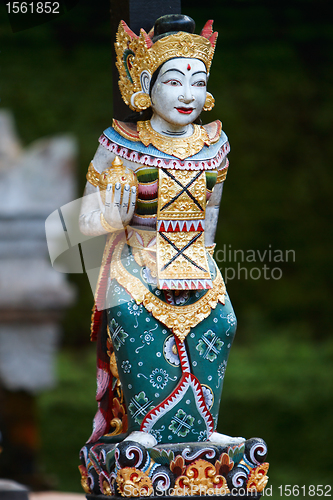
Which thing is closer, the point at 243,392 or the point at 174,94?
the point at 174,94

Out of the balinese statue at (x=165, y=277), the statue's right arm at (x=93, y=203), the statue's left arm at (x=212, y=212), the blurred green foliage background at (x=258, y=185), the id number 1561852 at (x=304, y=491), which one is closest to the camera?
the balinese statue at (x=165, y=277)

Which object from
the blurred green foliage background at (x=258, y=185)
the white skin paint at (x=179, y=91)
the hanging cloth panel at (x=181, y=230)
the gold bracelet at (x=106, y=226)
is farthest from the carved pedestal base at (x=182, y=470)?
the blurred green foliage background at (x=258, y=185)

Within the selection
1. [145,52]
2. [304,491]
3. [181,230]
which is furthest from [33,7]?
[304,491]

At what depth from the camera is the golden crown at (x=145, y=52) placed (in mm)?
3125

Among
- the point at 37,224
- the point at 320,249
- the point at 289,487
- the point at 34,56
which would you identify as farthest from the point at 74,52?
the point at 289,487

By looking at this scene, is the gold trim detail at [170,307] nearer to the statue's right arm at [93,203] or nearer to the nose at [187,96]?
the statue's right arm at [93,203]

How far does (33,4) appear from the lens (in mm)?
3664

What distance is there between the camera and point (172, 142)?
126 inches

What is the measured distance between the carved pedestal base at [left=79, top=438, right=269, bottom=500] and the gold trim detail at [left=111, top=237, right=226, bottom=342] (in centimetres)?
44

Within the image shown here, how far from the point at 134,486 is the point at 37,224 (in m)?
2.71

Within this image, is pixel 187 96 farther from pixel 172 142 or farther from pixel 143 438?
pixel 143 438

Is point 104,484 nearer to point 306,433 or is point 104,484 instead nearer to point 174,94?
point 174,94

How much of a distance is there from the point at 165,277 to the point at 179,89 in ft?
2.35

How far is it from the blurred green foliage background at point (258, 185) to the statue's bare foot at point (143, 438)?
3.29 metres
